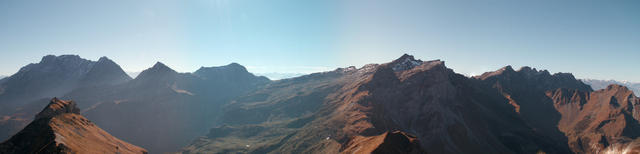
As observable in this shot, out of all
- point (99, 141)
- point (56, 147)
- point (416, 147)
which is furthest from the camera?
point (99, 141)

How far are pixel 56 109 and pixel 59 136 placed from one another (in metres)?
46.1

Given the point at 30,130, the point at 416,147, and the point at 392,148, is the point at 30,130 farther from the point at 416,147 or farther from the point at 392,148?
the point at 416,147

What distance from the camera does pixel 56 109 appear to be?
135m

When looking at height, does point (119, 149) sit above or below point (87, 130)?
below

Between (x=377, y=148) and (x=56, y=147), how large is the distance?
114 m

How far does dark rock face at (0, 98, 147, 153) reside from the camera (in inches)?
3730

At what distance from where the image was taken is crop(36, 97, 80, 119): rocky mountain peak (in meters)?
128

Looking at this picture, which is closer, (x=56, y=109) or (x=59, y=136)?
(x=59, y=136)

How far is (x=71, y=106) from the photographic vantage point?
6004 inches

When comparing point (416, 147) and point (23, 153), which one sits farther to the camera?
point (416, 147)

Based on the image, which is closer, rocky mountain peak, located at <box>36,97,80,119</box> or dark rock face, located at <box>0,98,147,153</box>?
dark rock face, located at <box>0,98,147,153</box>

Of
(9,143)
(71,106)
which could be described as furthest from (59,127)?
(71,106)

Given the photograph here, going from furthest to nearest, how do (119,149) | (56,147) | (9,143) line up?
1. (119,149)
2. (9,143)
3. (56,147)

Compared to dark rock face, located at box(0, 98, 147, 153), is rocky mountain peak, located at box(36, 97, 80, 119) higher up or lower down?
higher up
